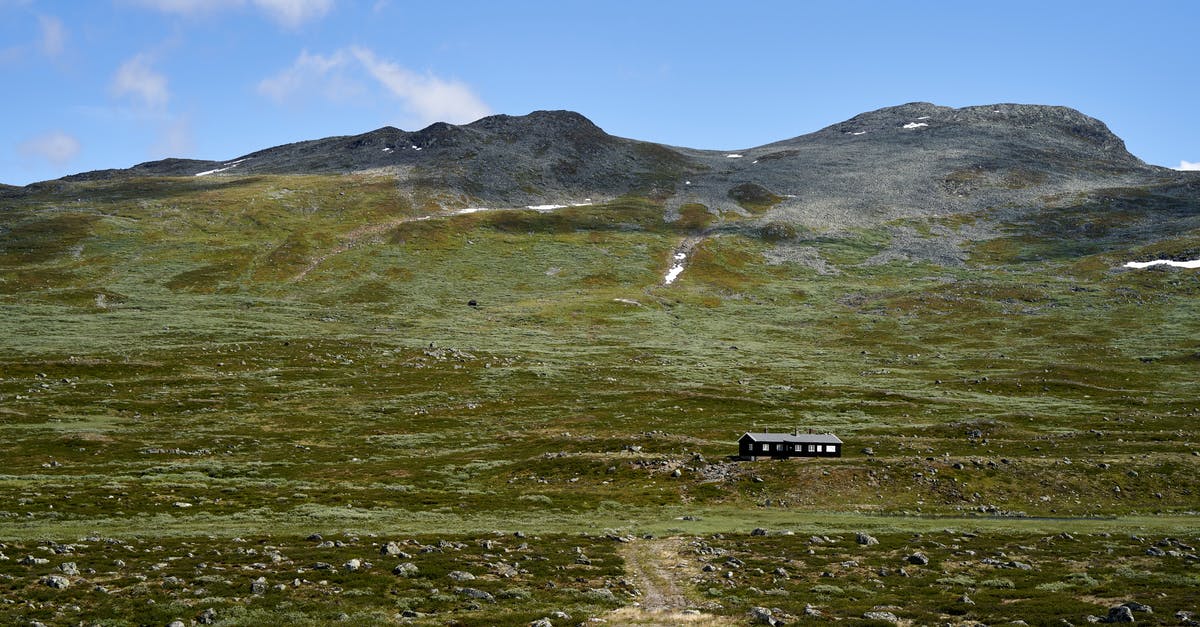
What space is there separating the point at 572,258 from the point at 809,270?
187ft

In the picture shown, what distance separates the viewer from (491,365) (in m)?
112

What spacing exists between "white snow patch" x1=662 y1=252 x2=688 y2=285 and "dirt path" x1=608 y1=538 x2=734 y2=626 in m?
139

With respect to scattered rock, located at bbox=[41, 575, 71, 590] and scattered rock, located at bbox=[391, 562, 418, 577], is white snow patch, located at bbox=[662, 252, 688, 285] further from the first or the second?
scattered rock, located at bbox=[41, 575, 71, 590]

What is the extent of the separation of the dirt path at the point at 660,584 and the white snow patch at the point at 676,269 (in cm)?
13870

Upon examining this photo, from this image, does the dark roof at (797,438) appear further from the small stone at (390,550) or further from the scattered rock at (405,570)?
the scattered rock at (405,570)

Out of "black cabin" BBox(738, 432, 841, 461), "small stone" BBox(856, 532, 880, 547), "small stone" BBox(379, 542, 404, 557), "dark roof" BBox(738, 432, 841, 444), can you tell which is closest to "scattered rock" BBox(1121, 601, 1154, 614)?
"small stone" BBox(856, 532, 880, 547)

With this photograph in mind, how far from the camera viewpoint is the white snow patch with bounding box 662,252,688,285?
588 ft

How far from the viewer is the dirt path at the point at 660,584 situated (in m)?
26.1

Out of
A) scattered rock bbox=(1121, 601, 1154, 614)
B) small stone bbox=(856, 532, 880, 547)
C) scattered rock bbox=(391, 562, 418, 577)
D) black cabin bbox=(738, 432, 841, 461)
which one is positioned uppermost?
scattered rock bbox=(1121, 601, 1154, 614)

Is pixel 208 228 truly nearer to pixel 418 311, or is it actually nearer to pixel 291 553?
pixel 418 311

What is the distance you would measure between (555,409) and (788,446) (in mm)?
31486

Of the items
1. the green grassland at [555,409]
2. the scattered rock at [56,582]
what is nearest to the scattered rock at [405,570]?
the green grassland at [555,409]

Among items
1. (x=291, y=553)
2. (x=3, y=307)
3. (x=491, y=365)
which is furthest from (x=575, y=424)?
(x=3, y=307)

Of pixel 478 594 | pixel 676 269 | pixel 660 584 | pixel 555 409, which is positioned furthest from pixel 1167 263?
pixel 478 594
